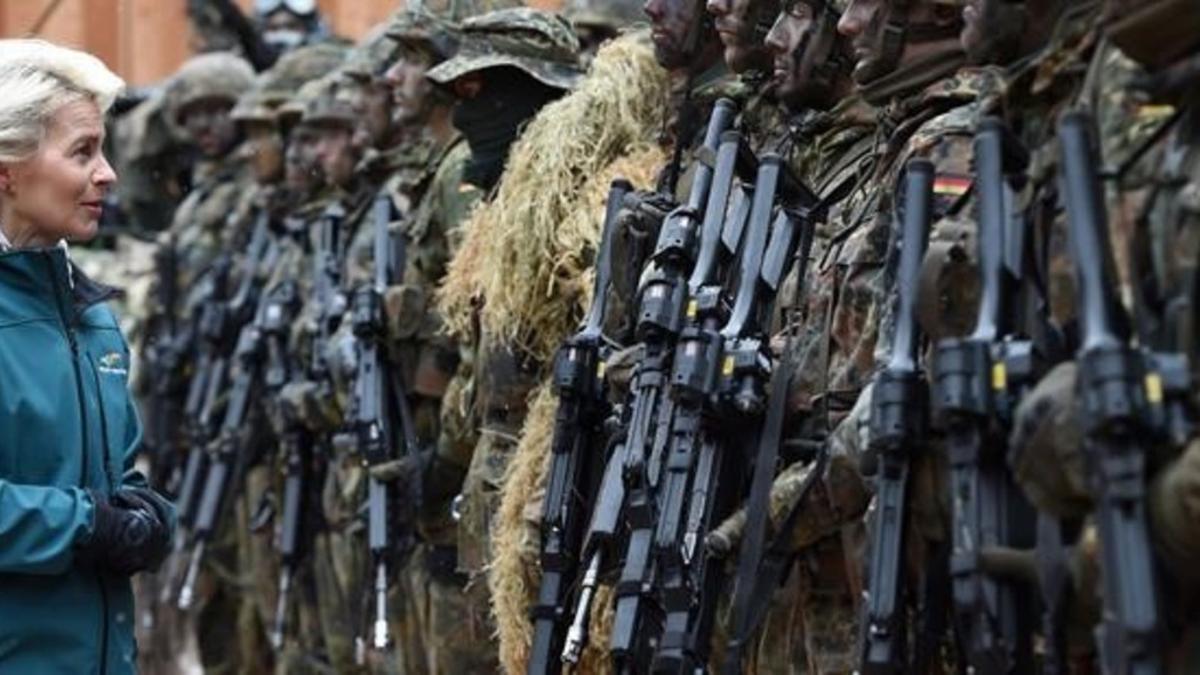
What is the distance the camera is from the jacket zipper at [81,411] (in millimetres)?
6520

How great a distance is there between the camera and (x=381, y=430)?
35.0ft

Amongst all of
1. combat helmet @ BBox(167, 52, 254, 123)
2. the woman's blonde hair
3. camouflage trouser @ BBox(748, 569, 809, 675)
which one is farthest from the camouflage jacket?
combat helmet @ BBox(167, 52, 254, 123)

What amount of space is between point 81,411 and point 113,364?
20 cm

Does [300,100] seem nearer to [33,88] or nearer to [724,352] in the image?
[724,352]

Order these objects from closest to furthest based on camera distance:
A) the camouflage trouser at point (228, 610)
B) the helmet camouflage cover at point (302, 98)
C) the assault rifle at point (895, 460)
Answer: the assault rifle at point (895, 460) → the helmet camouflage cover at point (302, 98) → the camouflage trouser at point (228, 610)

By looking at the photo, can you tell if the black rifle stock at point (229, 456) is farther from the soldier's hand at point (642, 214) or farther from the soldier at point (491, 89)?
the soldier's hand at point (642, 214)

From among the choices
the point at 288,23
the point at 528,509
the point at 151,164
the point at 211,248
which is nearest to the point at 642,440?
the point at 528,509

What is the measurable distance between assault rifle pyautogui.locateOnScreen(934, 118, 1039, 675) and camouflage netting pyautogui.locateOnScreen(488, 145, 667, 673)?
276cm

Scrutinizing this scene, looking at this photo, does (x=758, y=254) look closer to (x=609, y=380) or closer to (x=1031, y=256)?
(x=609, y=380)

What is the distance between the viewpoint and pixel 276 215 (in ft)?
46.8

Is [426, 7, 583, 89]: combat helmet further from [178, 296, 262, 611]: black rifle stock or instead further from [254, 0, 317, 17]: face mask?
[254, 0, 317, 17]: face mask

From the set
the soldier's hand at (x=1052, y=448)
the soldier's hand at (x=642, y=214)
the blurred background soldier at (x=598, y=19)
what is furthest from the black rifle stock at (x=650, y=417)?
the blurred background soldier at (x=598, y=19)

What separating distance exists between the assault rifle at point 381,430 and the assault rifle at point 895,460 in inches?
182

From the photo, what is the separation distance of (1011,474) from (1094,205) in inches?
25.4
